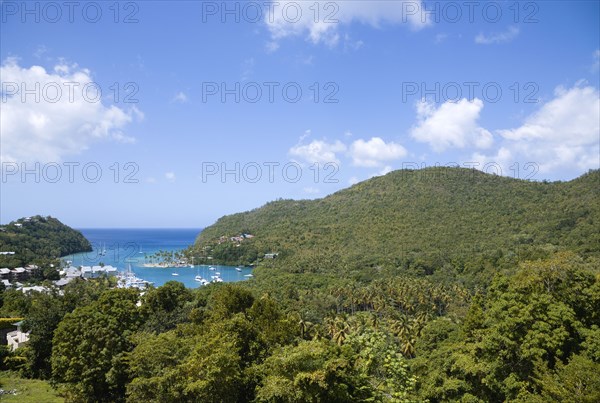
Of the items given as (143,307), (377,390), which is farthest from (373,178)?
(377,390)

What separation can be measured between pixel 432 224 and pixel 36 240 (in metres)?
85.7

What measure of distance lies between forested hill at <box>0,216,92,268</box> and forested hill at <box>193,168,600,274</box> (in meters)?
34.8

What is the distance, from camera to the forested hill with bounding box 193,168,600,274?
214ft

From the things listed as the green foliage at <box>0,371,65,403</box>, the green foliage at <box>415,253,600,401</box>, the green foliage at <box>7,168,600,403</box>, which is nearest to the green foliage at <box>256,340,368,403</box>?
the green foliage at <box>7,168,600,403</box>

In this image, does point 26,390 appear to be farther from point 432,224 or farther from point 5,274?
point 432,224

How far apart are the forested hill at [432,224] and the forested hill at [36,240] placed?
34.8 m

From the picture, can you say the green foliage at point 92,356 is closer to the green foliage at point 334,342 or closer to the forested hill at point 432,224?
the green foliage at point 334,342

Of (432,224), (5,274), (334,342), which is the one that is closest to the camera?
(334,342)

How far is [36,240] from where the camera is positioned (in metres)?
84.4

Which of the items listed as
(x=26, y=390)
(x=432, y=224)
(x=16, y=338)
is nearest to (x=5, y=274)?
(x=16, y=338)

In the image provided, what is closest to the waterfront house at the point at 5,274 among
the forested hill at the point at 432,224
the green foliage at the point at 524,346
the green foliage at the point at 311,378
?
the forested hill at the point at 432,224

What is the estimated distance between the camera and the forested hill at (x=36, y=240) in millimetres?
67719

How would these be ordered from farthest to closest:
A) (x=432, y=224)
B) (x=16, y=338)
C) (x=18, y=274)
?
(x=432, y=224), (x=18, y=274), (x=16, y=338)

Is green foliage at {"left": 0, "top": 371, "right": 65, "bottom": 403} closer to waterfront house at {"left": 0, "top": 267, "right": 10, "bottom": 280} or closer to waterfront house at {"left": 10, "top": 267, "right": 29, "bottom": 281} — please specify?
waterfront house at {"left": 0, "top": 267, "right": 10, "bottom": 280}
